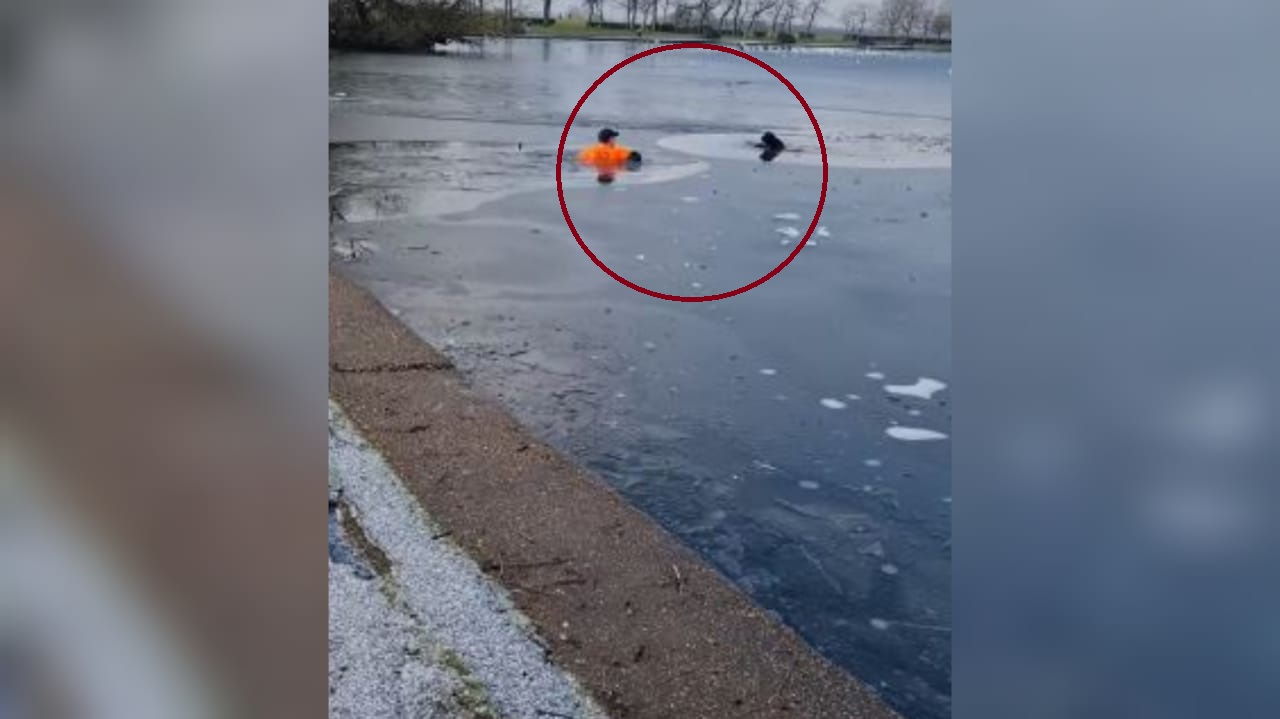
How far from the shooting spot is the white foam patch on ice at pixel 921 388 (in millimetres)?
1083

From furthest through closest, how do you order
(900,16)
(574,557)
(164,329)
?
(574,557)
(900,16)
(164,329)

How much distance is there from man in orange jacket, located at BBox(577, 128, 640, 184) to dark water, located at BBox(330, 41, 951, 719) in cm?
2

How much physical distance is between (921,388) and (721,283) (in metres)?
0.27

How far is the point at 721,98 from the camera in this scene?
42.6 inches

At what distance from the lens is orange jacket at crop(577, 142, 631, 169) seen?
110cm

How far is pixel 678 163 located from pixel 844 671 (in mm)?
651

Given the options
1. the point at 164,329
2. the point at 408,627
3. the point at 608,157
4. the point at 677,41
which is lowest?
the point at 408,627

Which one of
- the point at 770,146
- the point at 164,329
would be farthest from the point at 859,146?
the point at 164,329

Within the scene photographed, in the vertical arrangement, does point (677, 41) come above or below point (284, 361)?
above

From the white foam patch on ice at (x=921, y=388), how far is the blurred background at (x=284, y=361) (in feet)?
0.62

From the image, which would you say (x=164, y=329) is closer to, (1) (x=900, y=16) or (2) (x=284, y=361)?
(2) (x=284, y=361)

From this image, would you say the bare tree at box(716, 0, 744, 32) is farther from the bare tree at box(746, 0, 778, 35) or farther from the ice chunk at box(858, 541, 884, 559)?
the ice chunk at box(858, 541, 884, 559)

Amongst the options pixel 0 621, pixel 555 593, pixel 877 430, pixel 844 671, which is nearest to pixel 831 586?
pixel 844 671

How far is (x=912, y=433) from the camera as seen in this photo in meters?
1.14
